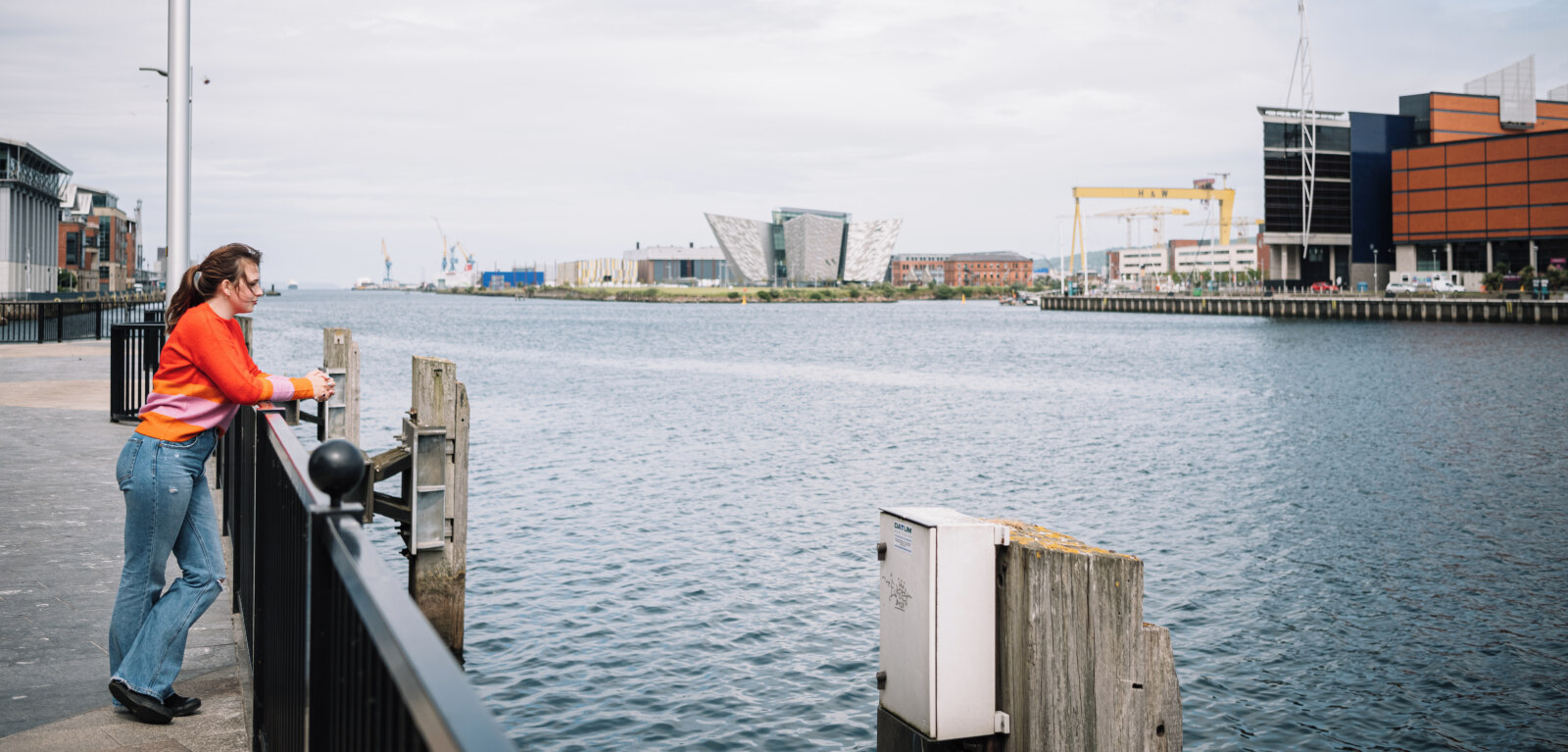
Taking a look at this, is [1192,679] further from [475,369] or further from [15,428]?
[475,369]

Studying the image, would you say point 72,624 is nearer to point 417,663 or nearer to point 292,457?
point 292,457

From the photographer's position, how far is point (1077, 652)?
5.16 meters

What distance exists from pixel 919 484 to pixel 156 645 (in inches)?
600

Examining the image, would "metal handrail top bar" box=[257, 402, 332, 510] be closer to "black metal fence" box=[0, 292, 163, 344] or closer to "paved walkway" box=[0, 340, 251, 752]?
"paved walkway" box=[0, 340, 251, 752]

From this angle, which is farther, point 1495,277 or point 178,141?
point 1495,277

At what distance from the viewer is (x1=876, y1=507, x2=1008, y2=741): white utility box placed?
5.51m

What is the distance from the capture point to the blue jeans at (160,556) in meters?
4.77

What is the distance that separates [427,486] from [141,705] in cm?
479

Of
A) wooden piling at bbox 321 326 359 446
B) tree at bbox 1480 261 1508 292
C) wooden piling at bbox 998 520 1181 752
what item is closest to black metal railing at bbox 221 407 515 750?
wooden piling at bbox 998 520 1181 752

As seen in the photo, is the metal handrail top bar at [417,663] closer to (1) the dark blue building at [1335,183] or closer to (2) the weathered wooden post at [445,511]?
(2) the weathered wooden post at [445,511]

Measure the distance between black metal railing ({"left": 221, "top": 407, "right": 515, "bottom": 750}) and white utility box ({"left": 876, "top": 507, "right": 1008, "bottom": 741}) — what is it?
277cm

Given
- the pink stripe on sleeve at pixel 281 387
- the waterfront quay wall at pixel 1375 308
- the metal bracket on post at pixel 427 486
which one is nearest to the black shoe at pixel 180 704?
the pink stripe on sleeve at pixel 281 387

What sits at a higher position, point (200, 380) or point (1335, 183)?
point (1335, 183)

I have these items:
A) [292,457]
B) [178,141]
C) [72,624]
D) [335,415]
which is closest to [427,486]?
[72,624]
